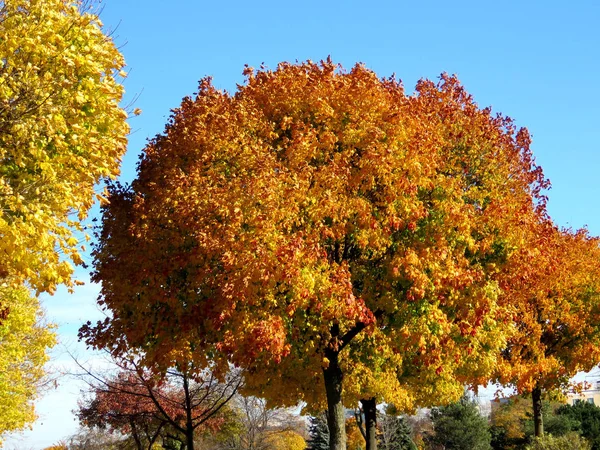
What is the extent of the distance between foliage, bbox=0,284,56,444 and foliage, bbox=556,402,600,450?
38.0 metres

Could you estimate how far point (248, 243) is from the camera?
14219mm

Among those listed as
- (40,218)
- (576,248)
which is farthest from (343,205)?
(576,248)

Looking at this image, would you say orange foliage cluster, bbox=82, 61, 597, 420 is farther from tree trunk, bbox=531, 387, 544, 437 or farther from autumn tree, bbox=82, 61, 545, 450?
tree trunk, bbox=531, 387, 544, 437

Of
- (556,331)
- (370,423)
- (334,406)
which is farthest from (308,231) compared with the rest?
(556,331)

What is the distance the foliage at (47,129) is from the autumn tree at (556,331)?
21.1 meters

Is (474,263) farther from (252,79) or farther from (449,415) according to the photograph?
(449,415)

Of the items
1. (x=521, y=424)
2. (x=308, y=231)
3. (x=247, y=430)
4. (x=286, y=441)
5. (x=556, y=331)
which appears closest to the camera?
(x=308, y=231)

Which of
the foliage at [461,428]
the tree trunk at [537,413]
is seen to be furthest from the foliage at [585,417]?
the tree trunk at [537,413]

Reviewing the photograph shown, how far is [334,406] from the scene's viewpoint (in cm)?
1794

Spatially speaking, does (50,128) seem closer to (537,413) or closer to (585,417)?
(537,413)

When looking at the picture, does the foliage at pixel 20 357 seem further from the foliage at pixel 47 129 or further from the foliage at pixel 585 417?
the foliage at pixel 585 417

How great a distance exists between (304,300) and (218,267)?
8.39 feet

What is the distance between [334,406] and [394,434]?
111 feet

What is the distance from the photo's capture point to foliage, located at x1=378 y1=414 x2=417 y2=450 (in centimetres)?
4538
